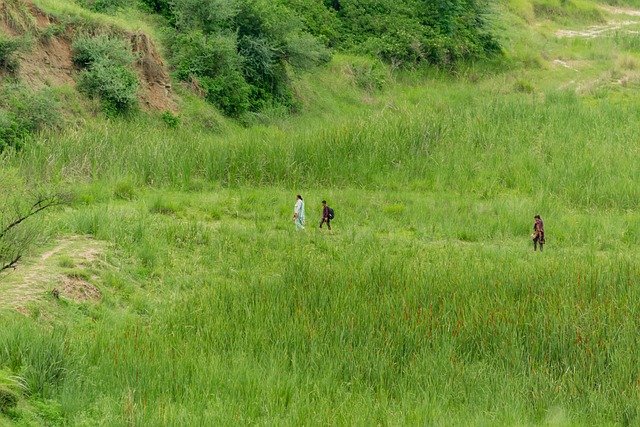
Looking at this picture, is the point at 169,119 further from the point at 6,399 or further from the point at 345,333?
the point at 6,399

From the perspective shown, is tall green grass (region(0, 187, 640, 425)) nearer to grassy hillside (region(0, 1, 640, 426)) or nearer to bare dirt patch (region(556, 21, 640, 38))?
grassy hillside (region(0, 1, 640, 426))

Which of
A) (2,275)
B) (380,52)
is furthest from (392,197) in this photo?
(380,52)

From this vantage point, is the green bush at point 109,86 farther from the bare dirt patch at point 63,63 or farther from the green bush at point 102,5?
the green bush at point 102,5

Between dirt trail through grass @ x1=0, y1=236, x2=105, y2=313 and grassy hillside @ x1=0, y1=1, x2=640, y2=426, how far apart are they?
4cm

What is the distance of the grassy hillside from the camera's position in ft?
27.0

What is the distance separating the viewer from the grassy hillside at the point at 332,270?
822 centimetres

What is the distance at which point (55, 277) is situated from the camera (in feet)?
37.1

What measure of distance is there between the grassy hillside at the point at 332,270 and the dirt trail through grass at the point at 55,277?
0.04 m

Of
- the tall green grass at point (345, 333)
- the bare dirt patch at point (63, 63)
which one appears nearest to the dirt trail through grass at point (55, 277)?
the tall green grass at point (345, 333)

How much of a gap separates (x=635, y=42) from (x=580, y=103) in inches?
517

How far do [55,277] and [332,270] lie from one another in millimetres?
3694

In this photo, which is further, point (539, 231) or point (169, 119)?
point (169, 119)

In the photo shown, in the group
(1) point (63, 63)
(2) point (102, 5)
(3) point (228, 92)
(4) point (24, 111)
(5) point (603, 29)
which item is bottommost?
(5) point (603, 29)

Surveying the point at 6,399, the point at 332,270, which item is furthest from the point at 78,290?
the point at 6,399
